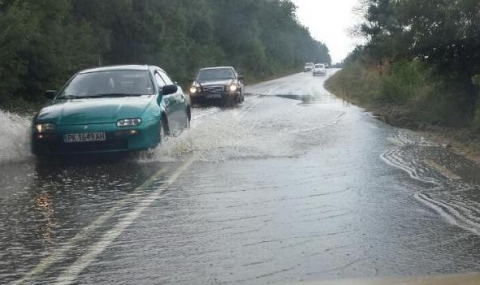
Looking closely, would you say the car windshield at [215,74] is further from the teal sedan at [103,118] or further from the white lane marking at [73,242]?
the white lane marking at [73,242]

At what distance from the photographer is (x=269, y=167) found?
9.04 metres

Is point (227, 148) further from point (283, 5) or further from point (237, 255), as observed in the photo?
point (283, 5)

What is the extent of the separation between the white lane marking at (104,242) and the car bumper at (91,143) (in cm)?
198

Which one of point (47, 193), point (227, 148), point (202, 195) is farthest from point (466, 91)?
point (47, 193)

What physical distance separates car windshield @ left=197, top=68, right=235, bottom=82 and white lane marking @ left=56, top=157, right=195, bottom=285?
18.6 metres

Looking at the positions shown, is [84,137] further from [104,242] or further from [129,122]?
[104,242]

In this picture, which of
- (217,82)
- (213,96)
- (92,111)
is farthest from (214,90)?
(92,111)

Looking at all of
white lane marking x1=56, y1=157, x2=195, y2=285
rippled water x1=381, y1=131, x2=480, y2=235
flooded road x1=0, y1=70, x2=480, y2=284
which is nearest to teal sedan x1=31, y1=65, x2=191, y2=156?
flooded road x1=0, y1=70, x2=480, y2=284

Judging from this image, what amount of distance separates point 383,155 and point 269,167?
213 centimetres

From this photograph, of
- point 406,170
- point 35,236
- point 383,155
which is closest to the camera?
point 35,236

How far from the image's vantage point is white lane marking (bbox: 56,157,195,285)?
453 centimetres

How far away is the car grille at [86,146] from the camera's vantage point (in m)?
9.48

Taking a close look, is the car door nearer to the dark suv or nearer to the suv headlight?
the suv headlight

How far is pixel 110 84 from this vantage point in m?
11.0
